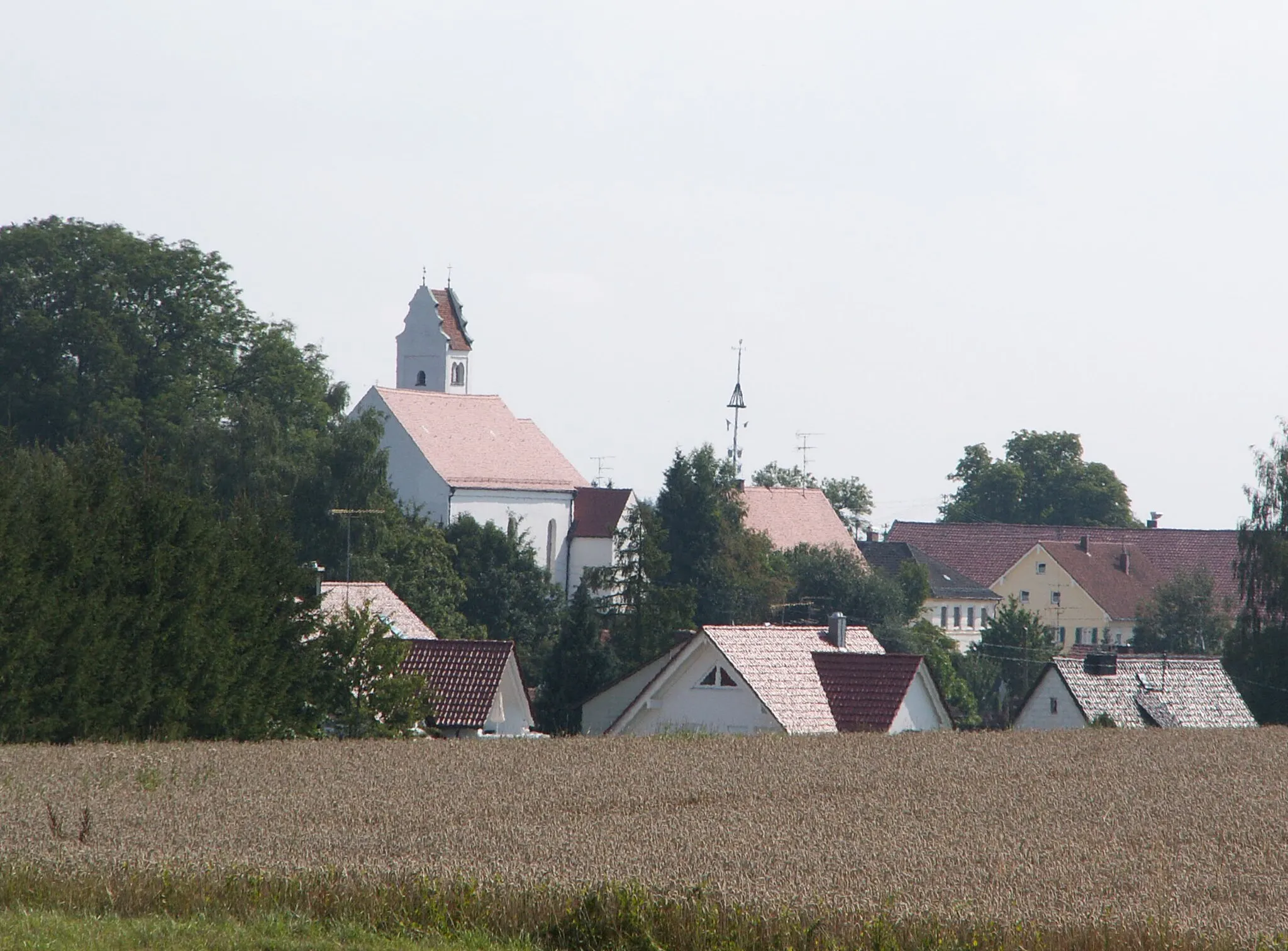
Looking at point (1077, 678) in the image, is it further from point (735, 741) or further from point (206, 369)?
point (206, 369)

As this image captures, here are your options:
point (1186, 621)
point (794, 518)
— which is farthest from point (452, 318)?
point (1186, 621)

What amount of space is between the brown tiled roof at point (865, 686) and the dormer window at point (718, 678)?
2814 millimetres

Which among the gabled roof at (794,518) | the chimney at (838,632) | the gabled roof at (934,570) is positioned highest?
the gabled roof at (794,518)

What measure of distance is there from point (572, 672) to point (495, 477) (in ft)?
106

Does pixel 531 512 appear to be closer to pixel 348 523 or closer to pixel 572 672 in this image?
pixel 348 523

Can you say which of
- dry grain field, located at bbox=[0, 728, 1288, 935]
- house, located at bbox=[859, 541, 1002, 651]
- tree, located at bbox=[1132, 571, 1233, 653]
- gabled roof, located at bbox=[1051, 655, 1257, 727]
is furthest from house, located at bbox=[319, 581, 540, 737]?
house, located at bbox=[859, 541, 1002, 651]

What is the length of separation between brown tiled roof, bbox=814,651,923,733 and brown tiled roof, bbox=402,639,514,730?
308 inches

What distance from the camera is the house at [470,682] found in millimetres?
39594

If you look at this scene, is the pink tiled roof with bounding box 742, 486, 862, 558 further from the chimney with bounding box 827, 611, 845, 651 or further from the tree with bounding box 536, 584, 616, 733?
the chimney with bounding box 827, 611, 845, 651

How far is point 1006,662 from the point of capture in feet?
240

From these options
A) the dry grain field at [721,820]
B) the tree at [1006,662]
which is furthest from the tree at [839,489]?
the dry grain field at [721,820]

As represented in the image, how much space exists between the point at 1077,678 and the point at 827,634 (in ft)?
22.7

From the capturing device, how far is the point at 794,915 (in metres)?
12.0

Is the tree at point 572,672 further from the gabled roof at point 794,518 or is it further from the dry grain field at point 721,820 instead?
the gabled roof at point 794,518
